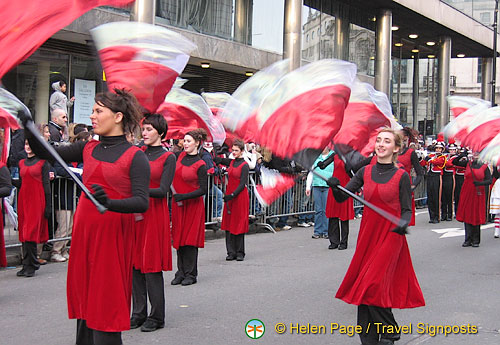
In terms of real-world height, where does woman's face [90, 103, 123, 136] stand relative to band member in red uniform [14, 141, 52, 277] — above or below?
Answer: above

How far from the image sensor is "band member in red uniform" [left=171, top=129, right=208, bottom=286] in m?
7.59

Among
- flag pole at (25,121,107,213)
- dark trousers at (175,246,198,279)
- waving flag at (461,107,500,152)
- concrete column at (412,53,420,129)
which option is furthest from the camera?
concrete column at (412,53,420,129)

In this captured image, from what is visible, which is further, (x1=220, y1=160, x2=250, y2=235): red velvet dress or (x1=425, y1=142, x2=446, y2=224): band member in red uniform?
(x1=425, y1=142, x2=446, y2=224): band member in red uniform

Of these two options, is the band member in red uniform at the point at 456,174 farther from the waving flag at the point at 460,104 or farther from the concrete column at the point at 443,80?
the concrete column at the point at 443,80

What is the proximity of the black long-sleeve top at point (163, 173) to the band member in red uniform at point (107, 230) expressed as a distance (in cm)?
157

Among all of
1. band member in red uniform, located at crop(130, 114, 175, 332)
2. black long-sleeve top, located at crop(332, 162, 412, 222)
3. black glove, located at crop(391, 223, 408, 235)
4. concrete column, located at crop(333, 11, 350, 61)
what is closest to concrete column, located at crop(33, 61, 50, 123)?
band member in red uniform, located at crop(130, 114, 175, 332)

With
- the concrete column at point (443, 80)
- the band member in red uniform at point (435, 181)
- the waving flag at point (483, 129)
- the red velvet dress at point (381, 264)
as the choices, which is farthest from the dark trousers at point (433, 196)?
the concrete column at point (443, 80)

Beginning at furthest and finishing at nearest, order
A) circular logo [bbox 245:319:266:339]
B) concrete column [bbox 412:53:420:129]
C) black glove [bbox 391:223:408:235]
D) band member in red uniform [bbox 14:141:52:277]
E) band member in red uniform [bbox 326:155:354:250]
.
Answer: concrete column [bbox 412:53:420:129] < band member in red uniform [bbox 326:155:354:250] < band member in red uniform [bbox 14:141:52:277] < circular logo [bbox 245:319:266:339] < black glove [bbox 391:223:408:235]

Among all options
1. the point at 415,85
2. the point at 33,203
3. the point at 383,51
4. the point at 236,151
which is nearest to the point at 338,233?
the point at 236,151

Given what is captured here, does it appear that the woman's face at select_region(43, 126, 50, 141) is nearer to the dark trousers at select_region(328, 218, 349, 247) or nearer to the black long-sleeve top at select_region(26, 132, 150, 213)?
the black long-sleeve top at select_region(26, 132, 150, 213)

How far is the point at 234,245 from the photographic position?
9.84 meters

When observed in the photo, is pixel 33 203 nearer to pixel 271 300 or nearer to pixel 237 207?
pixel 237 207

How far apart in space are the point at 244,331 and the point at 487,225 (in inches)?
443

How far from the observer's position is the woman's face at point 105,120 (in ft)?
13.9
